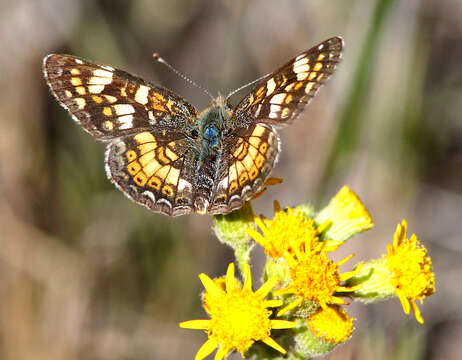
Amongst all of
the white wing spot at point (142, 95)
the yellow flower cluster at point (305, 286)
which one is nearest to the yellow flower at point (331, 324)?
the yellow flower cluster at point (305, 286)

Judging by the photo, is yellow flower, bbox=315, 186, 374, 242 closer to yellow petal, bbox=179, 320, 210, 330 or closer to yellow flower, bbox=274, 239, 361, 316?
yellow flower, bbox=274, 239, 361, 316

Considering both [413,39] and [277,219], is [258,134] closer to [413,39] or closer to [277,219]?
[277,219]

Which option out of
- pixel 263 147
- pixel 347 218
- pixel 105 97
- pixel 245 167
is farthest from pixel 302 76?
pixel 105 97

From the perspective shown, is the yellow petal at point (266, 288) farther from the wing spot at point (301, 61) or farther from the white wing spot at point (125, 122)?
the white wing spot at point (125, 122)

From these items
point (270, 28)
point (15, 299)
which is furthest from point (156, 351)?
point (270, 28)

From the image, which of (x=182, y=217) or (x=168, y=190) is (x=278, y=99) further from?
(x=182, y=217)

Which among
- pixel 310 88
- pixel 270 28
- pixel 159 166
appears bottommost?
pixel 159 166
